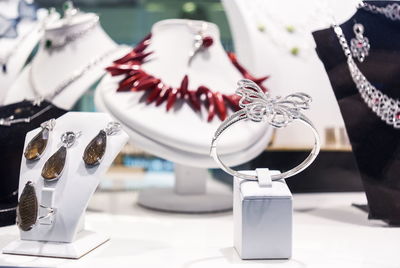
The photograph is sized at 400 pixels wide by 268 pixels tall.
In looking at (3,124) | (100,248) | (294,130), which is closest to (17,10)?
(3,124)

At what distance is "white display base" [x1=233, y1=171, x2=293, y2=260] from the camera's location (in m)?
0.76

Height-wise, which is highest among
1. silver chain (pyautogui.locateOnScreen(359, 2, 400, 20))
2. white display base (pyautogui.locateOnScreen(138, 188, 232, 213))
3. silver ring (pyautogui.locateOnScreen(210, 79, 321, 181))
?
silver chain (pyautogui.locateOnScreen(359, 2, 400, 20))

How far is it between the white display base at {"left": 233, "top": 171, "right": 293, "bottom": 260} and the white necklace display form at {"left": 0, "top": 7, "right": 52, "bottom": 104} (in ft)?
2.76

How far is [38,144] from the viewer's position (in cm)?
85

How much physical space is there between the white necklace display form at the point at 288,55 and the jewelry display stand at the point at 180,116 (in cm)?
13

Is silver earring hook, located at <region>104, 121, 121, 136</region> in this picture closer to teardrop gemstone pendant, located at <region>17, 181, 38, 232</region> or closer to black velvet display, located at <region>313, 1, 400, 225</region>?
teardrop gemstone pendant, located at <region>17, 181, 38, 232</region>

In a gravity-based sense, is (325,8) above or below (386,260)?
above

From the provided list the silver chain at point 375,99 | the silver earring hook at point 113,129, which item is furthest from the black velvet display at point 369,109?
the silver earring hook at point 113,129

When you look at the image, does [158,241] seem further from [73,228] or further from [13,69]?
[13,69]

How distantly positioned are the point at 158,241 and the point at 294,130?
564mm

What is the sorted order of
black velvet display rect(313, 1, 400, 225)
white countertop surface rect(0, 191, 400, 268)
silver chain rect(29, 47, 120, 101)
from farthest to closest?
silver chain rect(29, 47, 120, 101)
black velvet display rect(313, 1, 400, 225)
white countertop surface rect(0, 191, 400, 268)

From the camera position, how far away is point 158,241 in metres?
0.87

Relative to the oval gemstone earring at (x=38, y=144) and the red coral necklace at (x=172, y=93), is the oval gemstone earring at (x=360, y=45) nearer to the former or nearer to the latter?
the red coral necklace at (x=172, y=93)

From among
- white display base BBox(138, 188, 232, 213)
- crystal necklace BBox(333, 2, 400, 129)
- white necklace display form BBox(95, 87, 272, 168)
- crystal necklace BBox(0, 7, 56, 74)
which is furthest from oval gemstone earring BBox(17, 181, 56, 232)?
crystal necklace BBox(0, 7, 56, 74)
